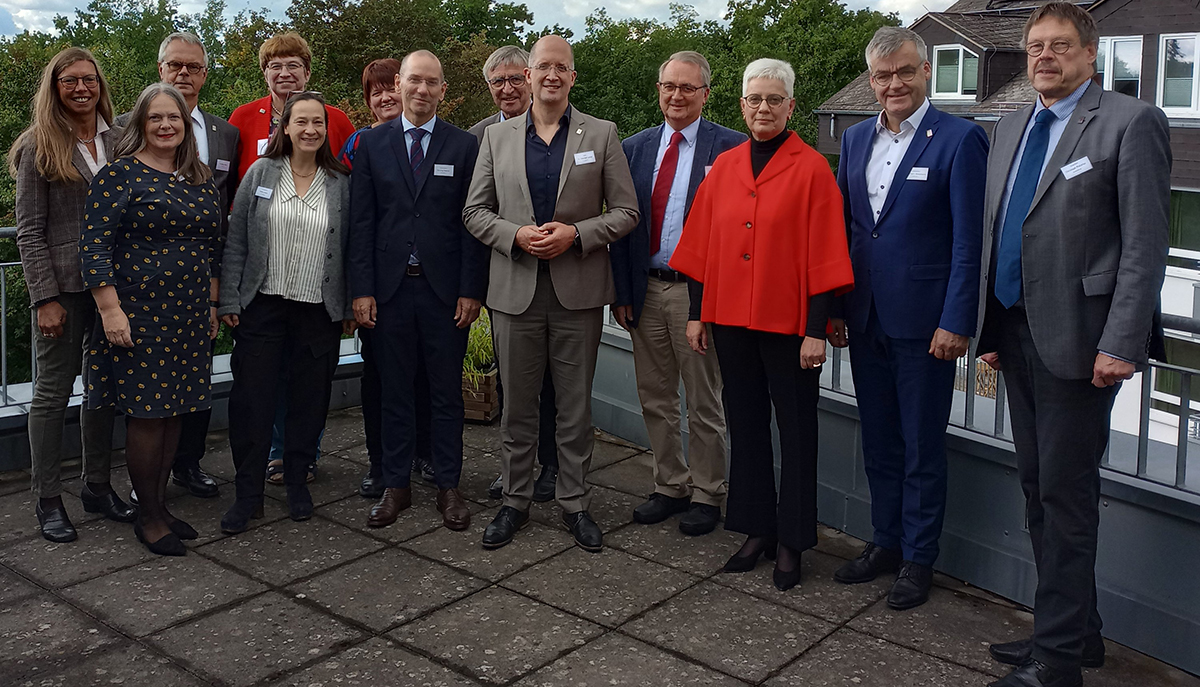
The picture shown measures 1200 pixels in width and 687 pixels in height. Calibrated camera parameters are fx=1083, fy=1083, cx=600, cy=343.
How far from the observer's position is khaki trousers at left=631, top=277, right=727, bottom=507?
14.7 ft

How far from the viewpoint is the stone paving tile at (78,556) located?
Result: 3.95 m

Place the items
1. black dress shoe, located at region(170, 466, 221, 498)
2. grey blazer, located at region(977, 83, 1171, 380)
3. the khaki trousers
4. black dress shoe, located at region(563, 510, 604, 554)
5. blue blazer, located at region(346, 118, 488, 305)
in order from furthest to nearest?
1. black dress shoe, located at region(170, 466, 221, 498)
2. the khaki trousers
3. blue blazer, located at region(346, 118, 488, 305)
4. black dress shoe, located at region(563, 510, 604, 554)
5. grey blazer, located at region(977, 83, 1171, 380)

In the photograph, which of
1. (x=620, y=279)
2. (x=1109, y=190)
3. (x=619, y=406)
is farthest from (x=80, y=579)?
(x=1109, y=190)

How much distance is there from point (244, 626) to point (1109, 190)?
9.62 feet

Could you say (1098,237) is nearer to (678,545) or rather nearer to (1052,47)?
(1052,47)

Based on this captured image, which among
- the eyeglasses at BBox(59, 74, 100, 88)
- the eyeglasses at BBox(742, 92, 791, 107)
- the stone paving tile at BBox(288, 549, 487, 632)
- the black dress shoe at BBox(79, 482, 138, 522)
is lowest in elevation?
the stone paving tile at BBox(288, 549, 487, 632)

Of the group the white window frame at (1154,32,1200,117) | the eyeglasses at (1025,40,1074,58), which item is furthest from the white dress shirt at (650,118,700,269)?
the white window frame at (1154,32,1200,117)

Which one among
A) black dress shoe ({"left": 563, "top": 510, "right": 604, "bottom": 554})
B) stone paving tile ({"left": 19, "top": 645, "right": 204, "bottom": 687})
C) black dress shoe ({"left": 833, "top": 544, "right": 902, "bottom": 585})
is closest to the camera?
stone paving tile ({"left": 19, "top": 645, "right": 204, "bottom": 687})

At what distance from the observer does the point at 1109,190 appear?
9.73ft

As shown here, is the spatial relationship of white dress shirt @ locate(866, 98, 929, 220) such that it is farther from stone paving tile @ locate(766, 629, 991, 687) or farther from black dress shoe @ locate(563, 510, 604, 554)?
black dress shoe @ locate(563, 510, 604, 554)

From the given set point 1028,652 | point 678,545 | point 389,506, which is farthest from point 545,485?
point 1028,652

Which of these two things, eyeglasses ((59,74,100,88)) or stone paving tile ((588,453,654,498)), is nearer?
eyeglasses ((59,74,100,88))

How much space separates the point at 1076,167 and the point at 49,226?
11.8 ft

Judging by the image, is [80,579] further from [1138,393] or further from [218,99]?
[218,99]
